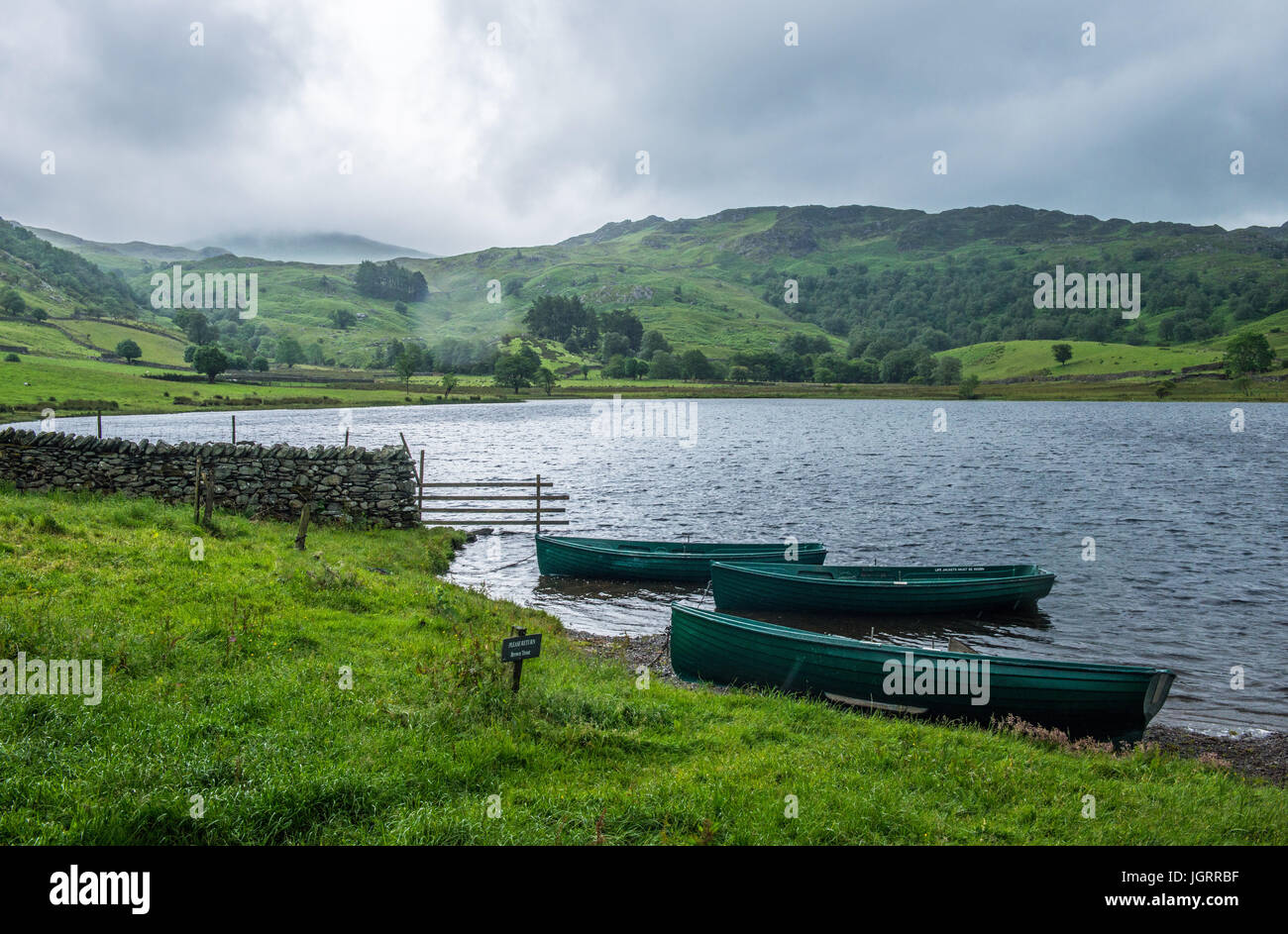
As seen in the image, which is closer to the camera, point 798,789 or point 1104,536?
point 798,789

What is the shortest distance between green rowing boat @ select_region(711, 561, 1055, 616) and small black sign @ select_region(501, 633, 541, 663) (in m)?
13.7

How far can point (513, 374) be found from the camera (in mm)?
190750

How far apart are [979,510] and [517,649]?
4182 centimetres

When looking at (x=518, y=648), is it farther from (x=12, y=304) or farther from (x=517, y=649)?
(x=12, y=304)

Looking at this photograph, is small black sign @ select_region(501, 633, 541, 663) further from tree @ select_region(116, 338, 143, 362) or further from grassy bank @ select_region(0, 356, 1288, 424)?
tree @ select_region(116, 338, 143, 362)

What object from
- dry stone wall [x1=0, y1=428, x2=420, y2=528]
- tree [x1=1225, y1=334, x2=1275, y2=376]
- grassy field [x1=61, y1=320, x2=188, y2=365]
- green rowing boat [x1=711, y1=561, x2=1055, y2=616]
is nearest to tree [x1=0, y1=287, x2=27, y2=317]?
grassy field [x1=61, y1=320, x2=188, y2=365]

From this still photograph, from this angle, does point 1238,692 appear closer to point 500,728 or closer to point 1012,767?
point 1012,767

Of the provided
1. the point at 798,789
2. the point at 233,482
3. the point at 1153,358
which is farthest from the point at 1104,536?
the point at 1153,358

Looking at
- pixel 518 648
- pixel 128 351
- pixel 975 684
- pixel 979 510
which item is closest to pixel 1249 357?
pixel 979 510

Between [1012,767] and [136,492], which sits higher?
[136,492]

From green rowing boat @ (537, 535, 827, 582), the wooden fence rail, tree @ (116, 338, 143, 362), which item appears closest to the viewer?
green rowing boat @ (537, 535, 827, 582)

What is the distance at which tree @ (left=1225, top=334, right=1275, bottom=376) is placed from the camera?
16538 centimetres

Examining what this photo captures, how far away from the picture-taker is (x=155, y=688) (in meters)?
9.66
